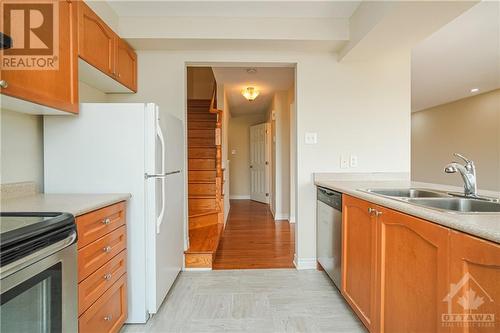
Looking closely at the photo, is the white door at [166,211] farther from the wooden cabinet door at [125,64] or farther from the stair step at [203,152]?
the stair step at [203,152]

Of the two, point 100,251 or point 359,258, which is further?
point 359,258

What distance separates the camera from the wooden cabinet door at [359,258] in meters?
1.53

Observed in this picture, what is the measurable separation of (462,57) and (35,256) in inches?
181

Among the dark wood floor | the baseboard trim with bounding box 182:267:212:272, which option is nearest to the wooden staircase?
the dark wood floor

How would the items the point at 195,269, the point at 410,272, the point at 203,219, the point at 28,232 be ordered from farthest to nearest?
the point at 203,219 → the point at 195,269 → the point at 410,272 → the point at 28,232

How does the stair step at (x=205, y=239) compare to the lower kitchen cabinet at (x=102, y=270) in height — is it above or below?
below

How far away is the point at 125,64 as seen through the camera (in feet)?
7.91

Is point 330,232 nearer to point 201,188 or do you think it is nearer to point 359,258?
point 359,258

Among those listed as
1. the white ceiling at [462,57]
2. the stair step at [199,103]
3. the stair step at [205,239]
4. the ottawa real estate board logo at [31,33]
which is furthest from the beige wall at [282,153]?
the ottawa real estate board logo at [31,33]

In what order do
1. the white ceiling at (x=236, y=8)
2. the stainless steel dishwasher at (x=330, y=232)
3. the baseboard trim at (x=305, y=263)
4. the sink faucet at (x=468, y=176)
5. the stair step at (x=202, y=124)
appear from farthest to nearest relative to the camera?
the stair step at (x=202, y=124)
the baseboard trim at (x=305, y=263)
the white ceiling at (x=236, y=8)
the stainless steel dishwasher at (x=330, y=232)
the sink faucet at (x=468, y=176)

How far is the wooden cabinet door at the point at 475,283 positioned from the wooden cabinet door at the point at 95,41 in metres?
2.24

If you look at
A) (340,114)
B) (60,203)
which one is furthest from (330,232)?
(60,203)

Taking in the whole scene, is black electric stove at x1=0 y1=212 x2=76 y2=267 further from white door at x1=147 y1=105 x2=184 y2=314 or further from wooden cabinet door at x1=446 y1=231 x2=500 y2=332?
wooden cabinet door at x1=446 y1=231 x2=500 y2=332

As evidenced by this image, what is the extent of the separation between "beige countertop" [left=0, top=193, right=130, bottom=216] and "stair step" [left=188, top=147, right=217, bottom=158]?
2603 mm
